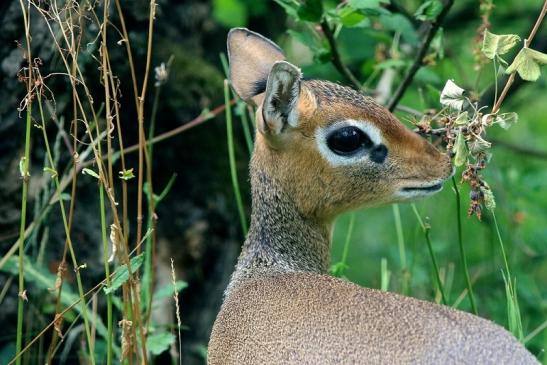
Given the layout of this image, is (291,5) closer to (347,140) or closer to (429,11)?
(429,11)

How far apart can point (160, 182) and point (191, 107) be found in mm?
399

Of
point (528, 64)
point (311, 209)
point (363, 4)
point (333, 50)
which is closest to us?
point (528, 64)

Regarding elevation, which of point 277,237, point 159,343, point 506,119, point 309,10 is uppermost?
point 309,10

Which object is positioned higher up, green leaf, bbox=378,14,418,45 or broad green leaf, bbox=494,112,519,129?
green leaf, bbox=378,14,418,45

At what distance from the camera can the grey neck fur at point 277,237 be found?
139 inches

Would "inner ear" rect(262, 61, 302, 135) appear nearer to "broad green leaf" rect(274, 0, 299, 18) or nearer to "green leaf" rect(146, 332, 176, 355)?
"broad green leaf" rect(274, 0, 299, 18)

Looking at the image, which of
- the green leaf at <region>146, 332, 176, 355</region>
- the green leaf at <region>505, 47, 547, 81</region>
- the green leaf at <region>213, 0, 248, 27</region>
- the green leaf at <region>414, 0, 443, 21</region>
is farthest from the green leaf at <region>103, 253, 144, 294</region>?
the green leaf at <region>213, 0, 248, 27</region>

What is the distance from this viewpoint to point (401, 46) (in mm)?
5496

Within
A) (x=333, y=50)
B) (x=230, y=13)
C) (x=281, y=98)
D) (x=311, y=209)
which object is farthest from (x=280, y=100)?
(x=230, y=13)

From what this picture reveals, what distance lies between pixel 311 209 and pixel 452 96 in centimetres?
68

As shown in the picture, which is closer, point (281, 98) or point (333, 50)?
point (281, 98)

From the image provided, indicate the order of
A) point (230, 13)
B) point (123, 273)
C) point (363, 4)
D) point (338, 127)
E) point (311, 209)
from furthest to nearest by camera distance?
point (230, 13) < point (363, 4) < point (311, 209) < point (338, 127) < point (123, 273)

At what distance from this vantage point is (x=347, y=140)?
3.36 metres

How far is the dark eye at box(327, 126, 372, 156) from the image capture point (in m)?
3.34
